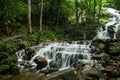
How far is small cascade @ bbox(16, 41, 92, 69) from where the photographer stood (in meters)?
15.9

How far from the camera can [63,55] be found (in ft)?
55.7

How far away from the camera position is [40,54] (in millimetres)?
17922

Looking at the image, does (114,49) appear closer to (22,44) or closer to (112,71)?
(112,71)

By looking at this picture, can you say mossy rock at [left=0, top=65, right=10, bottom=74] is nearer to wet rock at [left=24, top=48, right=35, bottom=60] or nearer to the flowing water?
the flowing water

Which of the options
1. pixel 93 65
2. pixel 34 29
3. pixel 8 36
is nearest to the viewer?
pixel 93 65

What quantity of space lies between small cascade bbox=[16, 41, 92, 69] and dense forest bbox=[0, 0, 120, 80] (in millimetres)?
1249

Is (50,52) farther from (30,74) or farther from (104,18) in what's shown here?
(104,18)

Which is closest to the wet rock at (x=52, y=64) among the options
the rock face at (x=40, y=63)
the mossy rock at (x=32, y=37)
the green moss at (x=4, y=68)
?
the rock face at (x=40, y=63)

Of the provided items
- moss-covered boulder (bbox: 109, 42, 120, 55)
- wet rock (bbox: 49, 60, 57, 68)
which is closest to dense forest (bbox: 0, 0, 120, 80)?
moss-covered boulder (bbox: 109, 42, 120, 55)

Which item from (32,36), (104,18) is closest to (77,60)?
(32,36)

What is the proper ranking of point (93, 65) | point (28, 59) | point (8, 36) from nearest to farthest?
point (93, 65) < point (28, 59) < point (8, 36)

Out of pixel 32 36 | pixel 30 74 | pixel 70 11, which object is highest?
pixel 70 11

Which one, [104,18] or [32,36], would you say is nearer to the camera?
[32,36]

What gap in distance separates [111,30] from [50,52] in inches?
411
